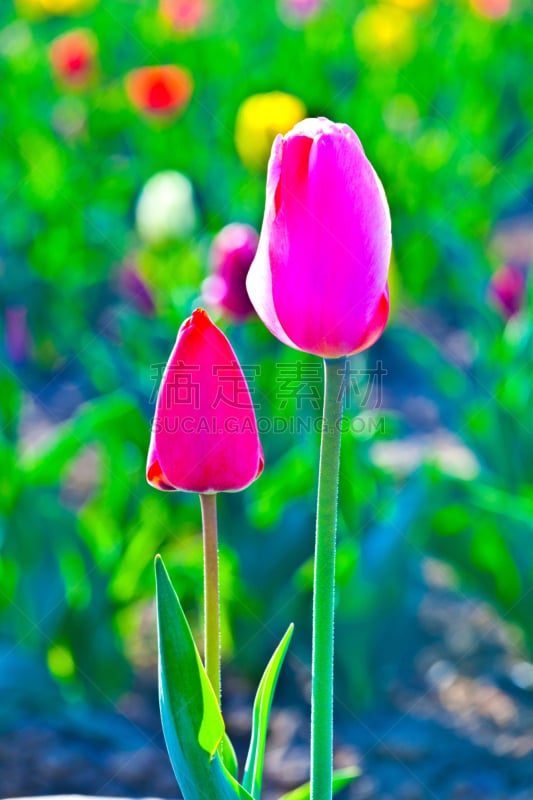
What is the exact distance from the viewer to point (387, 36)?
14.0 feet

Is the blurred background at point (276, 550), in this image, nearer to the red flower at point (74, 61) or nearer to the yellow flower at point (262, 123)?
the yellow flower at point (262, 123)

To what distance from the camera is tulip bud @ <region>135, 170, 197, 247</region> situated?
256cm

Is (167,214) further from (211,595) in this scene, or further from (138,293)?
(211,595)

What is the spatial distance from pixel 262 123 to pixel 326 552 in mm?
2323

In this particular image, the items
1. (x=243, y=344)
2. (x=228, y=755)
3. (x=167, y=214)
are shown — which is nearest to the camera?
(x=228, y=755)

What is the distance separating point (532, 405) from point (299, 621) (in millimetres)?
500

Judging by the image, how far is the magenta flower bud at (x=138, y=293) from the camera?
1975 millimetres

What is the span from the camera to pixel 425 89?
4309mm

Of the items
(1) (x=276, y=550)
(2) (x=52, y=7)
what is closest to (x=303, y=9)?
(2) (x=52, y=7)

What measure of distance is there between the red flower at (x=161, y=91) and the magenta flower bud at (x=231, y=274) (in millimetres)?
1614

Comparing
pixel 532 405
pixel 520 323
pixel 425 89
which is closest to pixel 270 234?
pixel 532 405

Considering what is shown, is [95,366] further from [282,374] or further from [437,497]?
[437,497]

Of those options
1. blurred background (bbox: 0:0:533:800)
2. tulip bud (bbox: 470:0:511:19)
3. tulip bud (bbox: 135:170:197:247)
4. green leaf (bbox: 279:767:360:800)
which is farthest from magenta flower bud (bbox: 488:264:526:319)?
tulip bud (bbox: 470:0:511:19)

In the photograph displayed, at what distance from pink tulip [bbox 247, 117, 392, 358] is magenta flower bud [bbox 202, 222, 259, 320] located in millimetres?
913
